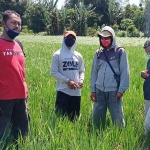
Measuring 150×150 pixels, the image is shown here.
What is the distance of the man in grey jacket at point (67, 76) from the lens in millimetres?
4156

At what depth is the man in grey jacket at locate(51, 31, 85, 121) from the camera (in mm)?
4156

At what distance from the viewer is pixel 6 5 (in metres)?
52.0

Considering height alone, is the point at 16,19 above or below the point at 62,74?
above

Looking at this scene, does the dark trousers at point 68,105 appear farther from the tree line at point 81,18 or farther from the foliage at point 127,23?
the foliage at point 127,23

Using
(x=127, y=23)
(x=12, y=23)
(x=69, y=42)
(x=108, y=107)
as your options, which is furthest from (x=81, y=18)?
(x=12, y=23)

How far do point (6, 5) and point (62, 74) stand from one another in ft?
165

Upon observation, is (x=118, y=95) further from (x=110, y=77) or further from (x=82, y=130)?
(x=82, y=130)

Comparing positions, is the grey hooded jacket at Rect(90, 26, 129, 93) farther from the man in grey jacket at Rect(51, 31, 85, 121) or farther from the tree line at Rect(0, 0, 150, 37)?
the tree line at Rect(0, 0, 150, 37)

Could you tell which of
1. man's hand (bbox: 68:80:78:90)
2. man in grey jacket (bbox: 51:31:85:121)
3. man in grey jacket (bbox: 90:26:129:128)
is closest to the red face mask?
man in grey jacket (bbox: 90:26:129:128)

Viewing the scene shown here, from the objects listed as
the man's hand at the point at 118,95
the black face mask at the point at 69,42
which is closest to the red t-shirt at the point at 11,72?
the black face mask at the point at 69,42

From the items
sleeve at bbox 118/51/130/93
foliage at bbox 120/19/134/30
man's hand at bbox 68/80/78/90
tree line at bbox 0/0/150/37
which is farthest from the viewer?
foliage at bbox 120/19/134/30

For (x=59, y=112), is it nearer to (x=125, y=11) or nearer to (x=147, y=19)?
(x=147, y=19)

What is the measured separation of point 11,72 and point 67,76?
1.13 meters

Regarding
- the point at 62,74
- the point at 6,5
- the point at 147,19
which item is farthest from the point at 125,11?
the point at 62,74
